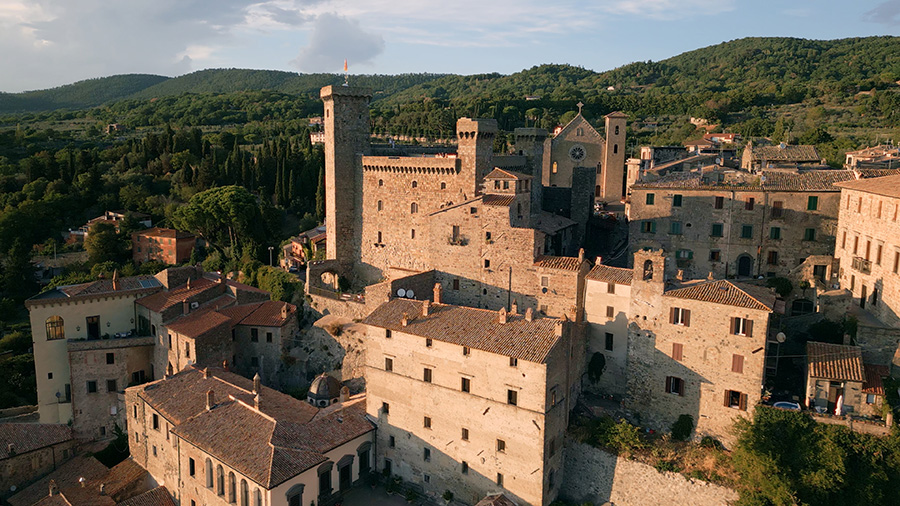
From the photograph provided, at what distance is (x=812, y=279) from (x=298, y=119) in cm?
9666

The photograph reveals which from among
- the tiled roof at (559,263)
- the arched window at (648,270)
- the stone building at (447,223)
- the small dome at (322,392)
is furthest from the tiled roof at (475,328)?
the small dome at (322,392)

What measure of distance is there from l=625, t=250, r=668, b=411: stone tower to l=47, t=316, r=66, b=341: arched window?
35.1 m

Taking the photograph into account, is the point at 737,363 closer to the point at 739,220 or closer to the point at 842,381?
the point at 842,381

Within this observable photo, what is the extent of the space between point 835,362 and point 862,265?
6.99m

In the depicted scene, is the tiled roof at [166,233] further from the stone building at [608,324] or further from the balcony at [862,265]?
the balcony at [862,265]

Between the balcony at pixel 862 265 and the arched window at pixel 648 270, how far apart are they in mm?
10709

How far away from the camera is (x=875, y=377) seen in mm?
25203

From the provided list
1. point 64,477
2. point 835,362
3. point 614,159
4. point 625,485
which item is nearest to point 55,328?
point 64,477

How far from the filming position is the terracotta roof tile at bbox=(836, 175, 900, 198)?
2783 cm

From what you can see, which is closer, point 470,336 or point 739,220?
point 470,336

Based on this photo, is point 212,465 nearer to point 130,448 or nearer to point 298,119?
point 130,448

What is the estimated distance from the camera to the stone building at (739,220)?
34281 mm

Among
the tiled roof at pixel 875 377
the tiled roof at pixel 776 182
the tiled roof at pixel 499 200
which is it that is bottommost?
the tiled roof at pixel 875 377

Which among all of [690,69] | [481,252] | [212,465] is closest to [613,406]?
[481,252]
